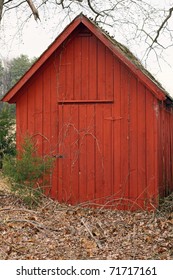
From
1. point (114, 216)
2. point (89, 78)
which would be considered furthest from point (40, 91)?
point (114, 216)

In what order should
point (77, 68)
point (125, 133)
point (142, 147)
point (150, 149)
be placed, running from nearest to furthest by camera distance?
point (150, 149)
point (142, 147)
point (125, 133)
point (77, 68)

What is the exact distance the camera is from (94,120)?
544 inches

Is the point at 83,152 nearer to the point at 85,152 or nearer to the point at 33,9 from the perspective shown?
the point at 85,152

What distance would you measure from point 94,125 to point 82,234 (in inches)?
182

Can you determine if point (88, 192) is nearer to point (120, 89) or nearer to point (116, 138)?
point (116, 138)

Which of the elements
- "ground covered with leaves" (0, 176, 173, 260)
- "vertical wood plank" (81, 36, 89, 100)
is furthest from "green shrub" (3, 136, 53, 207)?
"vertical wood plank" (81, 36, 89, 100)

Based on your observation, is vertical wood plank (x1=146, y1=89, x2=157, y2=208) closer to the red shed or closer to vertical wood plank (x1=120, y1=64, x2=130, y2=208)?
the red shed

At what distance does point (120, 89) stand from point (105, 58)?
3.28 feet

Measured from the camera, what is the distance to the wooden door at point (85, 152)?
541 inches

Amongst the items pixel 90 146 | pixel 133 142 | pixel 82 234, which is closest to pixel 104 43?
pixel 133 142

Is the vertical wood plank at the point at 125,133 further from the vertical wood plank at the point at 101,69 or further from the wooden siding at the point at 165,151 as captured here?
the wooden siding at the point at 165,151

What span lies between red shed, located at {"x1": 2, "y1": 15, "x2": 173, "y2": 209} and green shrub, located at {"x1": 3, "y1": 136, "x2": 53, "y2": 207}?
4.01 ft

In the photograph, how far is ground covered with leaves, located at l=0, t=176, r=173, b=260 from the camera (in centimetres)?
864

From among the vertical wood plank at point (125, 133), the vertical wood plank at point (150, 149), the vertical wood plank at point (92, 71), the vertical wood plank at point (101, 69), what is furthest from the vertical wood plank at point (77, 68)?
the vertical wood plank at point (150, 149)
